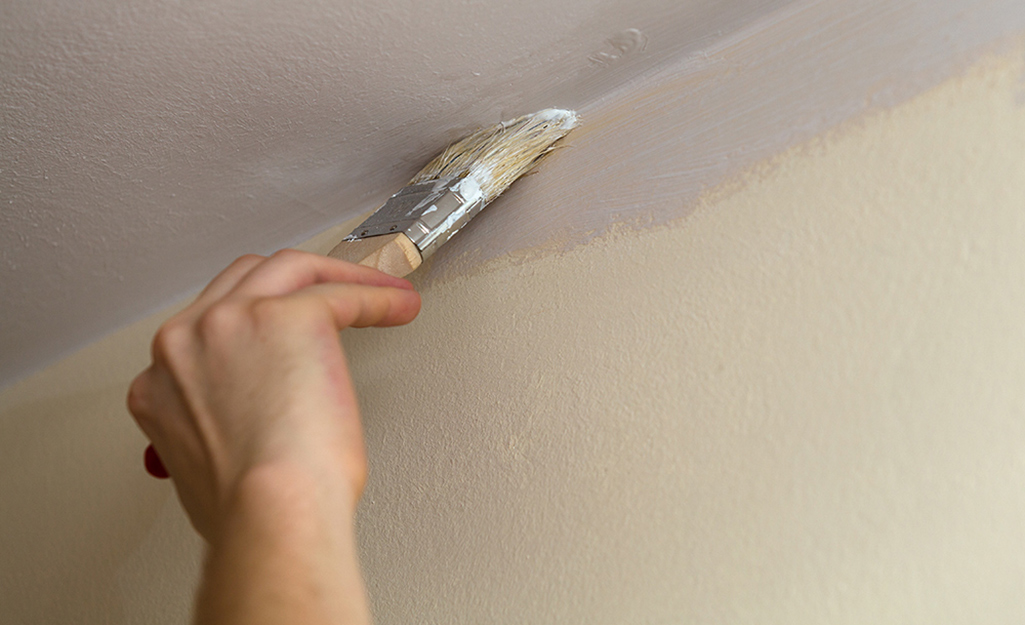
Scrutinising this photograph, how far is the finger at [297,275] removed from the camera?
67cm

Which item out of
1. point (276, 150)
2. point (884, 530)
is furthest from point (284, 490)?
point (276, 150)

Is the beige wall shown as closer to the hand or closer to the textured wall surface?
the textured wall surface

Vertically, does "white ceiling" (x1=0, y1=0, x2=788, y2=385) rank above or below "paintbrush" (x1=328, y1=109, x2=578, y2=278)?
above

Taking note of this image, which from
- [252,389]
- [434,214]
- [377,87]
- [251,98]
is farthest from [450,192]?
[252,389]

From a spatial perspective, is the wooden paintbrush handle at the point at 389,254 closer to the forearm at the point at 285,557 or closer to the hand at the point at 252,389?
the hand at the point at 252,389

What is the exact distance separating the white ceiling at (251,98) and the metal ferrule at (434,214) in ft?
0.40

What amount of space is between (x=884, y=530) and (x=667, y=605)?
0.64ft

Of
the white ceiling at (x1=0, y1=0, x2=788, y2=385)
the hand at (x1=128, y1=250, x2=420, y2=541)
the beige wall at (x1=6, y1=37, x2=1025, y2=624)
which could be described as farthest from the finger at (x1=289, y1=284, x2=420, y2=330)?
the white ceiling at (x1=0, y1=0, x2=788, y2=385)

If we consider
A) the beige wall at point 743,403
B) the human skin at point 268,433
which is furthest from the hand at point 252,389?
the beige wall at point 743,403

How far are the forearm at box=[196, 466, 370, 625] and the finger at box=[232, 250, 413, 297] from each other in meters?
0.24

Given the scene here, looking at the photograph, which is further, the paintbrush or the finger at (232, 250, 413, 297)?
the paintbrush

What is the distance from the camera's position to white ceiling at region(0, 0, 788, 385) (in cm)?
77

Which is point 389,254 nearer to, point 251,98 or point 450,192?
point 450,192

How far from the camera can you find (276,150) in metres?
0.95
